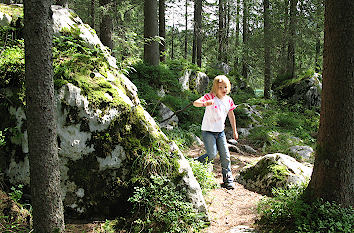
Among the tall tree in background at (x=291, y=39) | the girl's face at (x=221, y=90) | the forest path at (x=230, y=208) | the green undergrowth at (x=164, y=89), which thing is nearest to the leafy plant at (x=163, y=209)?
the forest path at (x=230, y=208)

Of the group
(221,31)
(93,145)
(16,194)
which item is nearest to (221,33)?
(221,31)

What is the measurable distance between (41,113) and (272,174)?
4.28 metres

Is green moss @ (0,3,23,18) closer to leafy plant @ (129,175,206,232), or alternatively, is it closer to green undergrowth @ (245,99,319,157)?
leafy plant @ (129,175,206,232)

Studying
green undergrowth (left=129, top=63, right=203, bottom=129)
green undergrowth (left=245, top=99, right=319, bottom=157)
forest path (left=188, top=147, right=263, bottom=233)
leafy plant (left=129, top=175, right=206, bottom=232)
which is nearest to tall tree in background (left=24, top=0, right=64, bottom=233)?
leafy plant (left=129, top=175, right=206, bottom=232)

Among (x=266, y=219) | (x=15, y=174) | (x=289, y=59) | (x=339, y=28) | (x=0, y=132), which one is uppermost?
(x=289, y=59)

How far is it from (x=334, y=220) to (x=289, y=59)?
17616mm

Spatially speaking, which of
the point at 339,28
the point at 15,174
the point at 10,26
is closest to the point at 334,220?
the point at 339,28

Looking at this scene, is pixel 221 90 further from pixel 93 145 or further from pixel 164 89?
pixel 164 89

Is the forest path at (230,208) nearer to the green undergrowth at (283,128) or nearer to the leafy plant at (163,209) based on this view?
the leafy plant at (163,209)

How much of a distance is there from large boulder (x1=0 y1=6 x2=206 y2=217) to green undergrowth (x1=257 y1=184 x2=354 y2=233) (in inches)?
38.1

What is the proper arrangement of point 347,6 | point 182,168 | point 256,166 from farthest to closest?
point 256,166 → point 182,168 → point 347,6

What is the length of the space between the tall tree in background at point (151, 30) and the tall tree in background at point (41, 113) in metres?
8.38

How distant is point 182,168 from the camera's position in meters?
3.88

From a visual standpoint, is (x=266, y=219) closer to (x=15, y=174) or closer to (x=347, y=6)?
(x=347, y=6)
